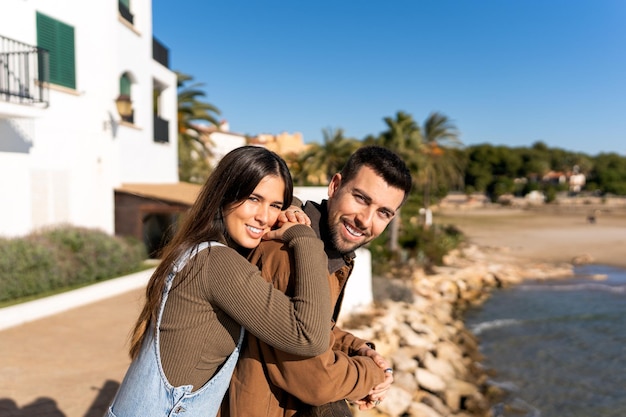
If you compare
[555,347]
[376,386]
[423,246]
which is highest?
[376,386]

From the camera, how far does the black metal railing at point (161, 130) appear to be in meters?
15.6

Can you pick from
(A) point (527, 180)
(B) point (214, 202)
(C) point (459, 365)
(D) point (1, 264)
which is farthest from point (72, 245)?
(A) point (527, 180)

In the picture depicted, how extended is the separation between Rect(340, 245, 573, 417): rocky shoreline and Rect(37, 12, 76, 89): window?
831 cm

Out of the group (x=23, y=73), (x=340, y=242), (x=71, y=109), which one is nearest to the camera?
(x=340, y=242)

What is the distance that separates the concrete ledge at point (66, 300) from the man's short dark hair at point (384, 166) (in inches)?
275

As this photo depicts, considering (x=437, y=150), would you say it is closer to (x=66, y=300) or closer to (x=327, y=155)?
(x=327, y=155)

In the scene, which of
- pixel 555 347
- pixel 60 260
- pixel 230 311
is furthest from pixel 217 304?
pixel 555 347

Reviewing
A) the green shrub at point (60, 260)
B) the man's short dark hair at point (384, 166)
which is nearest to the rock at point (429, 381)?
the man's short dark hair at point (384, 166)

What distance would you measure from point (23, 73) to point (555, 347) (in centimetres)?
1372

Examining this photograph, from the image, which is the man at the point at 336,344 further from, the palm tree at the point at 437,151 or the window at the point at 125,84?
the palm tree at the point at 437,151

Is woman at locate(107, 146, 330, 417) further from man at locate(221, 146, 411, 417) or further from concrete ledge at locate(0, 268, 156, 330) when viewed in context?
concrete ledge at locate(0, 268, 156, 330)

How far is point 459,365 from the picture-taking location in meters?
9.13

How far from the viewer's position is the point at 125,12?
43.1 ft

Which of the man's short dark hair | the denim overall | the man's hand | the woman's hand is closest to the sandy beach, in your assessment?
the man's short dark hair
